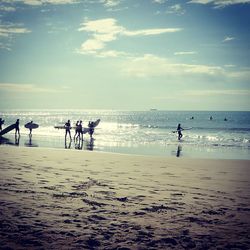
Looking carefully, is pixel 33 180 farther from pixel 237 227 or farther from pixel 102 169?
pixel 237 227

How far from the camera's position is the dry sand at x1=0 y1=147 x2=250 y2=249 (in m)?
5.56

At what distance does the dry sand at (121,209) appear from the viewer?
5.56m

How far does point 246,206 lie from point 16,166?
9532 millimetres

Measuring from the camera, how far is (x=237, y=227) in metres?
6.44

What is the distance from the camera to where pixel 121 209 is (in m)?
7.41

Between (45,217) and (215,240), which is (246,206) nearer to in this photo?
(215,240)

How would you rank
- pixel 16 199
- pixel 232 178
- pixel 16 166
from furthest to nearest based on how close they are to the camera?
pixel 16 166, pixel 232 178, pixel 16 199

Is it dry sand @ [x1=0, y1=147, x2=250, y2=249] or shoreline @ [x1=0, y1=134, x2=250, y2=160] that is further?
shoreline @ [x1=0, y1=134, x2=250, y2=160]

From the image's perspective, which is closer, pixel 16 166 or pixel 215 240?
pixel 215 240

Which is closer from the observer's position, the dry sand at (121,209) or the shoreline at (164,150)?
the dry sand at (121,209)

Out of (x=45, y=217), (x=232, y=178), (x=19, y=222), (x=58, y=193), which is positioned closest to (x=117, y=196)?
(x=58, y=193)

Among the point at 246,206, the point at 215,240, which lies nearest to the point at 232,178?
the point at 246,206

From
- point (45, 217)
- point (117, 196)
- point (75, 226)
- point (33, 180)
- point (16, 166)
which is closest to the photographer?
point (75, 226)

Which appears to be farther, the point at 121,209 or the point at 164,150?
the point at 164,150
